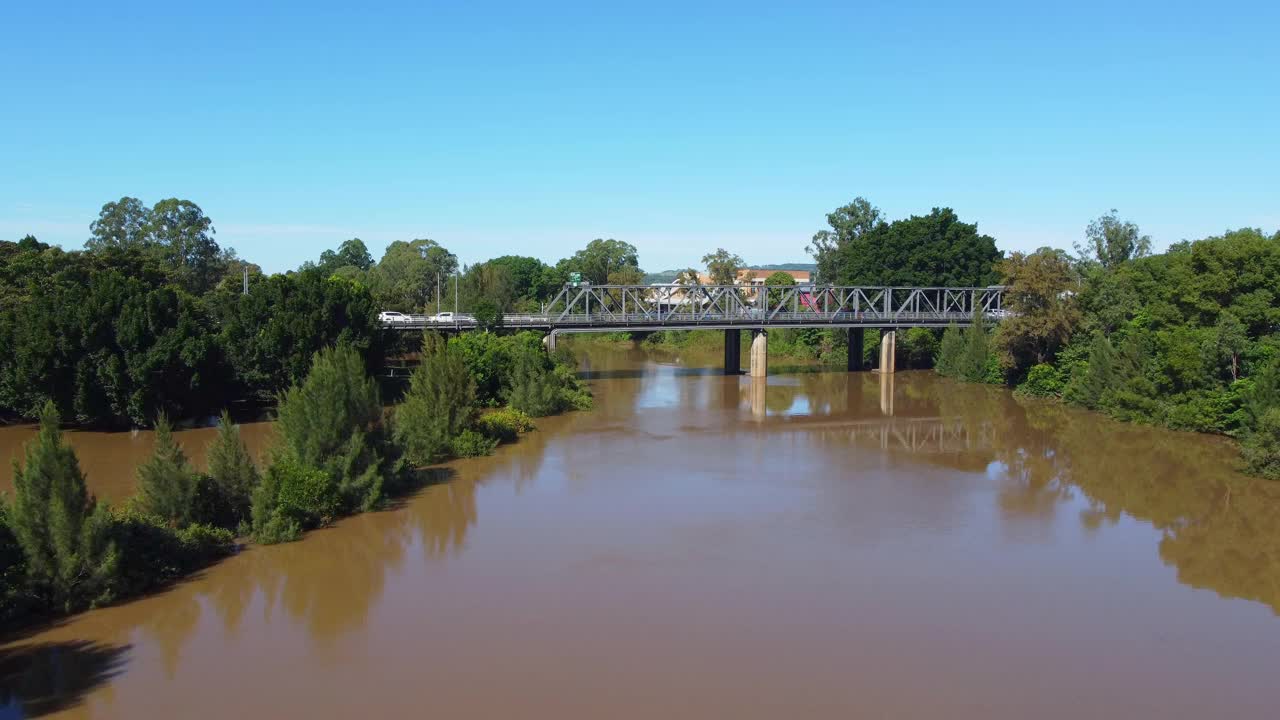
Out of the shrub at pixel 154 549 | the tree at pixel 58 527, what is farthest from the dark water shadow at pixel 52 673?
the shrub at pixel 154 549

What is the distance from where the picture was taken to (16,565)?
17.1 meters

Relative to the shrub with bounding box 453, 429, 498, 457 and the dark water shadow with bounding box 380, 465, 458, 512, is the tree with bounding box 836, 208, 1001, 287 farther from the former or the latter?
the dark water shadow with bounding box 380, 465, 458, 512

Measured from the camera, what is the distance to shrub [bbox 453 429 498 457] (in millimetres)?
32875

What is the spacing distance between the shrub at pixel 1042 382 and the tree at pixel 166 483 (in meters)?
45.9

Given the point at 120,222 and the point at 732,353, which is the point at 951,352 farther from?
the point at 120,222

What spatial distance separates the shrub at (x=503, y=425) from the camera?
3581cm

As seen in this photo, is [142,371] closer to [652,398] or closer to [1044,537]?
[652,398]

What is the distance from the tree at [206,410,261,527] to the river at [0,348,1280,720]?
6.65ft

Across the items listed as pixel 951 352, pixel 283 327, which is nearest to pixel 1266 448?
pixel 951 352

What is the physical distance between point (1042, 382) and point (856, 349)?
60.3ft

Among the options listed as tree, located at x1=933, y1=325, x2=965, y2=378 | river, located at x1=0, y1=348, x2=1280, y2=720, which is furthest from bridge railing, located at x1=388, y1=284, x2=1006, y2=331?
river, located at x1=0, y1=348, x2=1280, y2=720

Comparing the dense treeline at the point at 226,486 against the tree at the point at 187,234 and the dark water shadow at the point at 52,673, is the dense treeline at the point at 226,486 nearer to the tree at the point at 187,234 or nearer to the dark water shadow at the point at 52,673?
the dark water shadow at the point at 52,673

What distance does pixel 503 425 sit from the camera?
3662 centimetres

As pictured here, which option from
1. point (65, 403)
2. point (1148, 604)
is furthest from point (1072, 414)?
point (65, 403)
